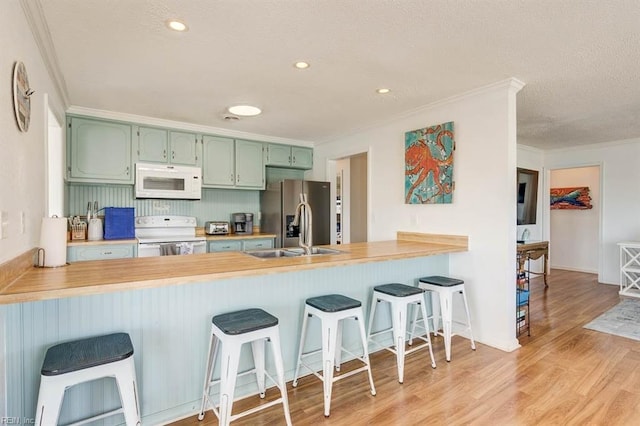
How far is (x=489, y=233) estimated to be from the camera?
9.67 feet

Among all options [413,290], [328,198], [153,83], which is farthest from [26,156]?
[328,198]

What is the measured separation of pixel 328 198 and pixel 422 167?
1.73m

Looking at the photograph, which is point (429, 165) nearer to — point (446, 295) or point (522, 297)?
point (446, 295)

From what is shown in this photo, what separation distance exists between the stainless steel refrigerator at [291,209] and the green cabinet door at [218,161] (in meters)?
0.61

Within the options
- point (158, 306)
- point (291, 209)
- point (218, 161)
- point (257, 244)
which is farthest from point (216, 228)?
point (158, 306)

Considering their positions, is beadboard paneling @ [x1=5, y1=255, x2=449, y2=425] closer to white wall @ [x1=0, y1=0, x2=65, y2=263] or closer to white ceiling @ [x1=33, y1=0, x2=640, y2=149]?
white wall @ [x1=0, y1=0, x2=65, y2=263]

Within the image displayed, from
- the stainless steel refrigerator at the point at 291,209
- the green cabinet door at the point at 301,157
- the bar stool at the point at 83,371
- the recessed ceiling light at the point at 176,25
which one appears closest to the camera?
the bar stool at the point at 83,371

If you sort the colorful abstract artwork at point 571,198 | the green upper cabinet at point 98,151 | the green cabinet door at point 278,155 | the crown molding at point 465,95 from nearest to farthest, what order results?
the crown molding at point 465,95
the green upper cabinet at point 98,151
the green cabinet door at point 278,155
the colorful abstract artwork at point 571,198

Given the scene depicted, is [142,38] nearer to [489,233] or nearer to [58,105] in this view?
[58,105]

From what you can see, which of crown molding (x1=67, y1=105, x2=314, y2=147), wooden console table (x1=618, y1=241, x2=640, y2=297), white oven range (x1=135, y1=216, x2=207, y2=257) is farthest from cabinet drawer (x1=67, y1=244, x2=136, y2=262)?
wooden console table (x1=618, y1=241, x2=640, y2=297)

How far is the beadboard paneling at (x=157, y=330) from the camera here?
1502 millimetres

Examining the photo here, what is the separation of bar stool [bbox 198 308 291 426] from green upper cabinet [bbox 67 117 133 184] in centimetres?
272

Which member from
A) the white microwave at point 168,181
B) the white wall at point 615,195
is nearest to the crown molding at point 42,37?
the white microwave at point 168,181

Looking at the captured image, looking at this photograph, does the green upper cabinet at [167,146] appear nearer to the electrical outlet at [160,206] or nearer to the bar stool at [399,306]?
the electrical outlet at [160,206]
